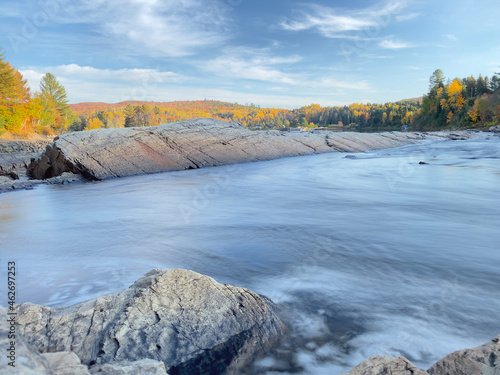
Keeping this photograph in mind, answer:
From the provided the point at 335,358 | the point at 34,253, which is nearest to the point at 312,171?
the point at 34,253

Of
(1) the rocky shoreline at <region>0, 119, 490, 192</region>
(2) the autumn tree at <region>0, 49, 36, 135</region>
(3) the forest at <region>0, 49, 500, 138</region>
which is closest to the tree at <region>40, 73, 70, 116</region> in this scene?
(3) the forest at <region>0, 49, 500, 138</region>

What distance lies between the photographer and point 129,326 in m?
2.00

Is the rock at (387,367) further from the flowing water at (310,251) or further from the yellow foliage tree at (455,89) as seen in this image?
the yellow foliage tree at (455,89)

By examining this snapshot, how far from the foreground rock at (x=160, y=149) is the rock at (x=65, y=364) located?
437 inches

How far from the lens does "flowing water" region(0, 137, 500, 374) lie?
8.43ft

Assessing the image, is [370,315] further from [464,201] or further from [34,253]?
[464,201]

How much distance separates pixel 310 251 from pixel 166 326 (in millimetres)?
2922

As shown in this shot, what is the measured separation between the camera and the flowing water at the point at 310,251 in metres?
2.57

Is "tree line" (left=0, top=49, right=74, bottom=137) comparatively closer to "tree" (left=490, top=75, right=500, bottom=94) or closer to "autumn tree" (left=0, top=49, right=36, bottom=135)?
"autumn tree" (left=0, top=49, right=36, bottom=135)

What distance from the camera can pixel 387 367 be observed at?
1.56m

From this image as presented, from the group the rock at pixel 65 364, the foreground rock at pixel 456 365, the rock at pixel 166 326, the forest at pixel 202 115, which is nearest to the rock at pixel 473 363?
the foreground rock at pixel 456 365

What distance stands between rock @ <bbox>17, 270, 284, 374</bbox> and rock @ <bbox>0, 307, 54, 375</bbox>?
22.9 inches

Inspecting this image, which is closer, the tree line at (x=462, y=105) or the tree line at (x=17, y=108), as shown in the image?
the tree line at (x=17, y=108)

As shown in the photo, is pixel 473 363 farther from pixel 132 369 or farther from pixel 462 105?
pixel 462 105
